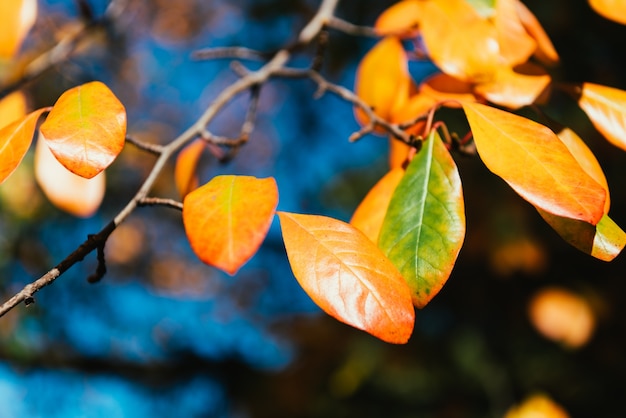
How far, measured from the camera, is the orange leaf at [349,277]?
1.19ft

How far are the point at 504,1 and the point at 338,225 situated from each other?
35 centimetres

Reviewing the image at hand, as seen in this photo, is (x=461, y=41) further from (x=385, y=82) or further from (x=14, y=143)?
(x=14, y=143)

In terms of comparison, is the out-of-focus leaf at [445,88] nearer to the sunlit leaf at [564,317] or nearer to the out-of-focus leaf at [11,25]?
the out-of-focus leaf at [11,25]

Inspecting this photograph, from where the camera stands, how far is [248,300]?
3.73m

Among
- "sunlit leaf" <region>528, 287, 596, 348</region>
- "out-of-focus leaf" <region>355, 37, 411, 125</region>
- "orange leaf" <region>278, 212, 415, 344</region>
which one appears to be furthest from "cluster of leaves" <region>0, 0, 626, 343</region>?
"sunlit leaf" <region>528, 287, 596, 348</region>

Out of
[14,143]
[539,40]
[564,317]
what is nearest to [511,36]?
[539,40]

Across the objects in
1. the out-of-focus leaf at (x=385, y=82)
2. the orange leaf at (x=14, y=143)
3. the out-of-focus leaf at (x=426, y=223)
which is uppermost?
the orange leaf at (x=14, y=143)

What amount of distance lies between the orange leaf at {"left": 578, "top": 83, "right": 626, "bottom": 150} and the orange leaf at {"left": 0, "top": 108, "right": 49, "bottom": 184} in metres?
0.47

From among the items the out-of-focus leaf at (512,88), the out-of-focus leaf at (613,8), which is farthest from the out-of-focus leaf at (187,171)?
the out-of-focus leaf at (613,8)

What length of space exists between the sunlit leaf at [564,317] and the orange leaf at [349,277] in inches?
57.4

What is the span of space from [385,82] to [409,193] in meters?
0.27

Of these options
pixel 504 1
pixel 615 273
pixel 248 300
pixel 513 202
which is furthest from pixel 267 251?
pixel 504 1

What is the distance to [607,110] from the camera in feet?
1.62

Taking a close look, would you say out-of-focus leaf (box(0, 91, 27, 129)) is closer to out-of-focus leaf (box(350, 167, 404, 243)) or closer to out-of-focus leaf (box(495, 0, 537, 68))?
out-of-focus leaf (box(350, 167, 404, 243))
